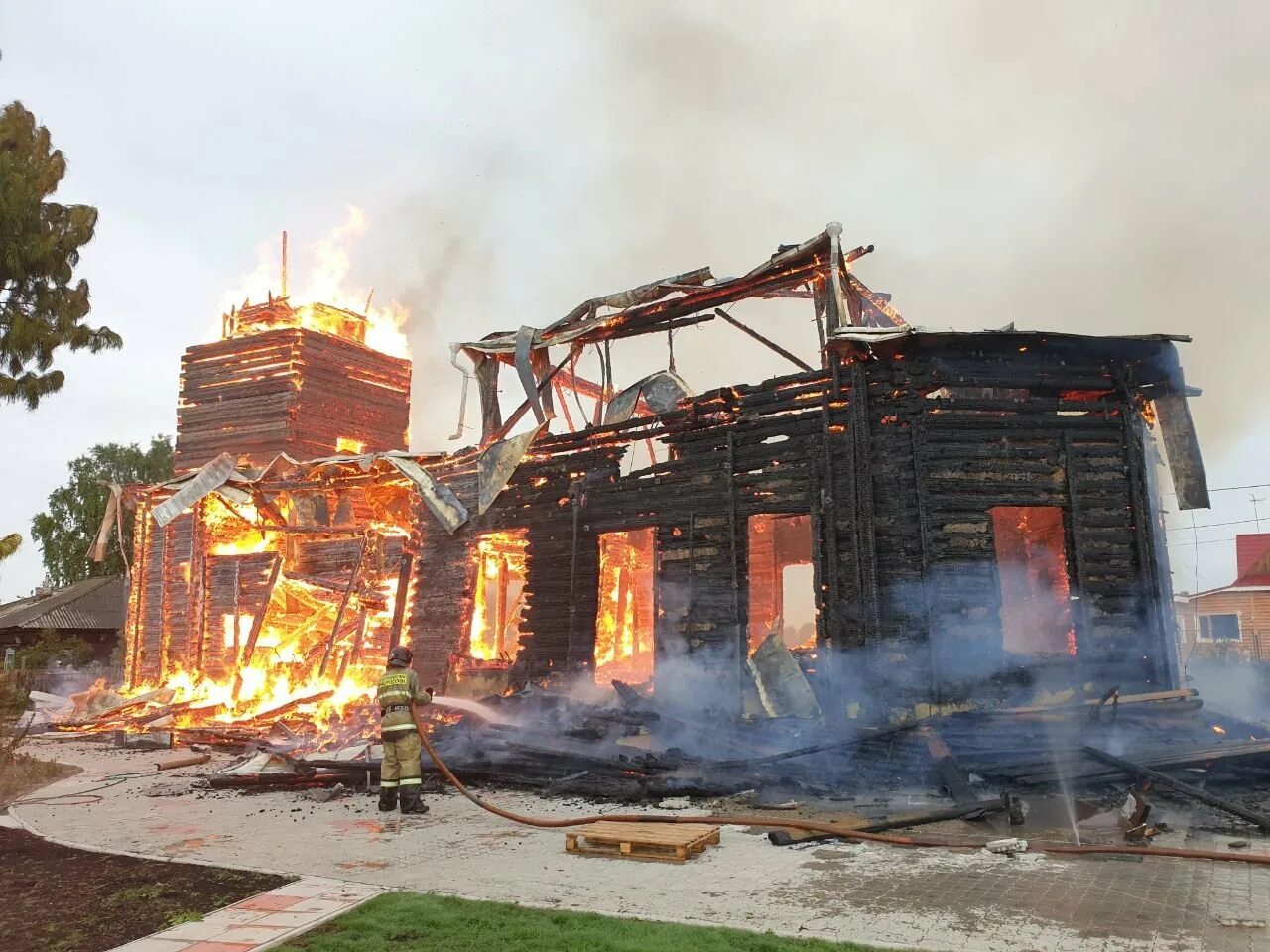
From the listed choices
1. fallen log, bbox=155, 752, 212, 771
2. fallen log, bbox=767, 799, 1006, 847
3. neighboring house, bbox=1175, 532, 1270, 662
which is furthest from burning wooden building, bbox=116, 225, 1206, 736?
neighboring house, bbox=1175, 532, 1270, 662

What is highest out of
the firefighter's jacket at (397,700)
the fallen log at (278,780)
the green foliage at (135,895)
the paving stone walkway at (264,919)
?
the firefighter's jacket at (397,700)

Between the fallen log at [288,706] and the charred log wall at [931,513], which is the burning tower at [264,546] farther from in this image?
the charred log wall at [931,513]

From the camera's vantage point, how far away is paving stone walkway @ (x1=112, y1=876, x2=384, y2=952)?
4816mm

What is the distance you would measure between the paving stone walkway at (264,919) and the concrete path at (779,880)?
1.33 feet

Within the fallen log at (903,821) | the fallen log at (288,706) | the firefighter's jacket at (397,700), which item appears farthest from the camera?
the fallen log at (288,706)

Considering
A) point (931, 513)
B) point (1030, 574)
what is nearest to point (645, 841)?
point (931, 513)

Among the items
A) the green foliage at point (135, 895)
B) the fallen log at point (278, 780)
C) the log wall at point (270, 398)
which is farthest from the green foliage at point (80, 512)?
the green foliage at point (135, 895)

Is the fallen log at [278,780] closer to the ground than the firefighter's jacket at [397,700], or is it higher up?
closer to the ground

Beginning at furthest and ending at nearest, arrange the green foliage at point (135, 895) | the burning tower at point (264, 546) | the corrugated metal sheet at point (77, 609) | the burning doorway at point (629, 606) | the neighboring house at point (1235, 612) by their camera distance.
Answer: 1. the corrugated metal sheet at point (77, 609)
2. the neighboring house at point (1235, 612)
3. the burning doorway at point (629, 606)
4. the burning tower at point (264, 546)
5. the green foliage at point (135, 895)

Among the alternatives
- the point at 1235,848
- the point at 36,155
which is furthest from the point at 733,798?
the point at 36,155

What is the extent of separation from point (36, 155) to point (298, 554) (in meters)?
9.60

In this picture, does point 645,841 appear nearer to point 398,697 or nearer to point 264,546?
point 398,697

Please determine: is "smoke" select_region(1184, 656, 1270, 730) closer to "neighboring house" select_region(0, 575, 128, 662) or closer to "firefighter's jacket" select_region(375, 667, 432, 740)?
"firefighter's jacket" select_region(375, 667, 432, 740)

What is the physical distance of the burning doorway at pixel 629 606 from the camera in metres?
20.8
